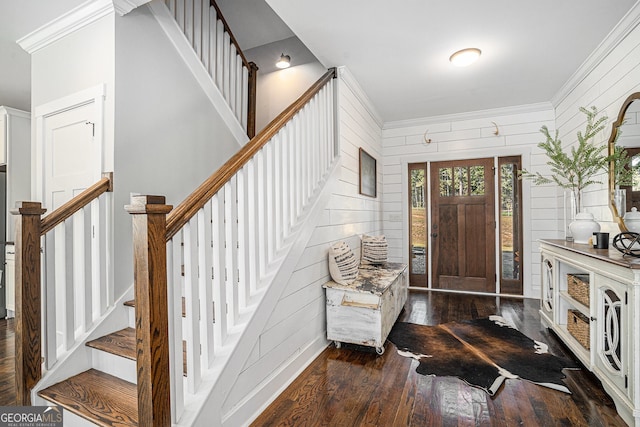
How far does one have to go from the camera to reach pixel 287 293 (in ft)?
7.20

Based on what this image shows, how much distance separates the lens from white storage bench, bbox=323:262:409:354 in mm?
2584

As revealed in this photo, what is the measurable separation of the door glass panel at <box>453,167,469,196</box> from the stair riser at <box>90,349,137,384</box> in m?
4.37

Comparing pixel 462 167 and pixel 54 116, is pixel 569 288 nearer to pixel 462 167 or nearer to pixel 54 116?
pixel 462 167

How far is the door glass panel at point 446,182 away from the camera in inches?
186

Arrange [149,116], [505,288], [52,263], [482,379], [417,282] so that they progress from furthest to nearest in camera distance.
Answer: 1. [417,282]
2. [505,288]
3. [149,116]
4. [482,379]
5. [52,263]

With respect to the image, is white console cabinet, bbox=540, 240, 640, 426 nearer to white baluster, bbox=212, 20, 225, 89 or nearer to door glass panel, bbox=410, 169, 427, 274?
door glass panel, bbox=410, 169, 427, 274

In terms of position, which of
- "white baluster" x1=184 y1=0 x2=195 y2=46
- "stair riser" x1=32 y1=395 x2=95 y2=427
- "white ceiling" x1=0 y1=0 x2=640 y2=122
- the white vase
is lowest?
"stair riser" x1=32 y1=395 x2=95 y2=427

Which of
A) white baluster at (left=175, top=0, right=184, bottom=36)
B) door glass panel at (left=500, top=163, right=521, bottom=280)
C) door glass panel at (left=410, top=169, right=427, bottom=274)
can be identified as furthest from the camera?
door glass panel at (left=410, top=169, right=427, bottom=274)

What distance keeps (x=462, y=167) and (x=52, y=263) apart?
184 inches

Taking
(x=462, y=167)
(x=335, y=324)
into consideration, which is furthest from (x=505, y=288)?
(x=335, y=324)

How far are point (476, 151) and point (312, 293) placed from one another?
11.0 ft

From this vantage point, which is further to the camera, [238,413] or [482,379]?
[482,379]

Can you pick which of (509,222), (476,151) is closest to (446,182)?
(476,151)

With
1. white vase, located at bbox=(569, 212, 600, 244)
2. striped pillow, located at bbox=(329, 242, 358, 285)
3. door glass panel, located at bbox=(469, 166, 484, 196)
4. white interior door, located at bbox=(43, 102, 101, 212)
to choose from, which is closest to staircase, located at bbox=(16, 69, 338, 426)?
striped pillow, located at bbox=(329, 242, 358, 285)
